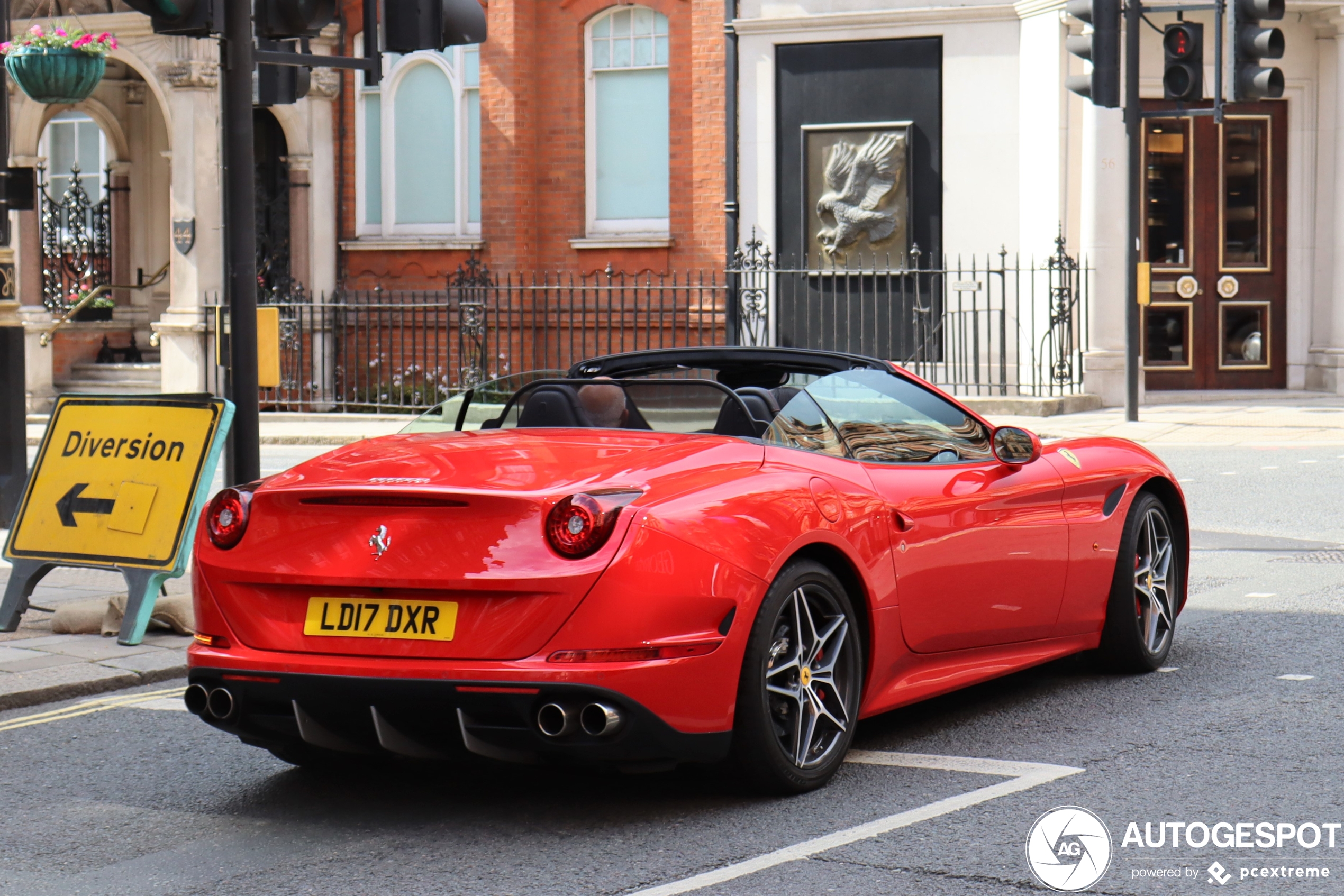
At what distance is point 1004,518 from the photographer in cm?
597

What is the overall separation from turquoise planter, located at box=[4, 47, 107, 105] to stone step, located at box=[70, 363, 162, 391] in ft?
33.5

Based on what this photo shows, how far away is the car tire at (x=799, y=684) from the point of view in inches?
188

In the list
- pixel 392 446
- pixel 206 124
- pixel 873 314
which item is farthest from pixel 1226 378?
pixel 392 446

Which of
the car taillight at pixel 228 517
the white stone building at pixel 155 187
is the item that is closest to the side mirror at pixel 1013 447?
the car taillight at pixel 228 517

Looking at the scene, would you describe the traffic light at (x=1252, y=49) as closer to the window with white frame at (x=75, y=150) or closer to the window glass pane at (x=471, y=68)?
the window glass pane at (x=471, y=68)

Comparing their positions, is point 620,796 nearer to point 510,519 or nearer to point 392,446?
point 510,519

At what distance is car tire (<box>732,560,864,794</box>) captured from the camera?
4781 mm

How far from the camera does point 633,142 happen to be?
2356 centimetres

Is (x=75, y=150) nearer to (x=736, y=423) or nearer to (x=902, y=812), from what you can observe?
(x=736, y=423)

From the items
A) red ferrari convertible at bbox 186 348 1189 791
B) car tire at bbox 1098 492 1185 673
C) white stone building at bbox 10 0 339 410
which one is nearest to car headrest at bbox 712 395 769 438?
red ferrari convertible at bbox 186 348 1189 791

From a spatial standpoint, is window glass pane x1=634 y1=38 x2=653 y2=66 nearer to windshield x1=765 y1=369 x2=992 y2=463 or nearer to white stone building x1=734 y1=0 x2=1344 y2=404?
white stone building x1=734 y1=0 x2=1344 y2=404

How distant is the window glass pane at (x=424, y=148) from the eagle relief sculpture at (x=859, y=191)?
5.31m

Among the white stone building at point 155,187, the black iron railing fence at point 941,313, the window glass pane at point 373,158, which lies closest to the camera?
the black iron railing fence at point 941,313

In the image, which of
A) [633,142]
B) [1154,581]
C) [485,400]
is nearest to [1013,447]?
[1154,581]
